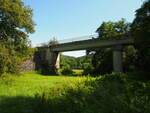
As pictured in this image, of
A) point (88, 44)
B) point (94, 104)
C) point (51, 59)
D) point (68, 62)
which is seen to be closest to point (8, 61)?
point (94, 104)

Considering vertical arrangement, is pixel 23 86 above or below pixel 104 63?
below

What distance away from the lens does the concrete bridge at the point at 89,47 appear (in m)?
Answer: 31.7

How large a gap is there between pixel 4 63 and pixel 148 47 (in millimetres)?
17225

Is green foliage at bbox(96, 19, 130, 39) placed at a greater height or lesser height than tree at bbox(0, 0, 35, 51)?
greater

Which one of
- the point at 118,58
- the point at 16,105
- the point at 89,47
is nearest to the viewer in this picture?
the point at 16,105

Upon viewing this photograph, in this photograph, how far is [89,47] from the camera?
121 feet

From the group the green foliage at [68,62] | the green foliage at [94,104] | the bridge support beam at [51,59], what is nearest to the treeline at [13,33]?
the green foliage at [94,104]

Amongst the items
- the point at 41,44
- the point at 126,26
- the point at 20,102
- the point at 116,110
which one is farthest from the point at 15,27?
the point at 126,26

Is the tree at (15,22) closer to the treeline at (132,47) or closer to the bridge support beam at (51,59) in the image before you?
the treeline at (132,47)

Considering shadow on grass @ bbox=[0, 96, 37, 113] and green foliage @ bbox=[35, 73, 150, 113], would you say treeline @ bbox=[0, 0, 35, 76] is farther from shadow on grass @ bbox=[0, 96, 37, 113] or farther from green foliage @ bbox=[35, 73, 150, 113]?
green foliage @ bbox=[35, 73, 150, 113]

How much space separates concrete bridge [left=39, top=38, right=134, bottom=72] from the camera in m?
31.7

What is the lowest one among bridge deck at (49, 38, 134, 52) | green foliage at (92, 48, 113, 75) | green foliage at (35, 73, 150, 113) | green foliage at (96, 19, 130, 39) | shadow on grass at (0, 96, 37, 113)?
shadow on grass at (0, 96, 37, 113)

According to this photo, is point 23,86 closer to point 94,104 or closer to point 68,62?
point 94,104

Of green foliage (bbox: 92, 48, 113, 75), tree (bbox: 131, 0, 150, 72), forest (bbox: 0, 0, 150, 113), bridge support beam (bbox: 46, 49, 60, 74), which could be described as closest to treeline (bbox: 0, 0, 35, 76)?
forest (bbox: 0, 0, 150, 113)
